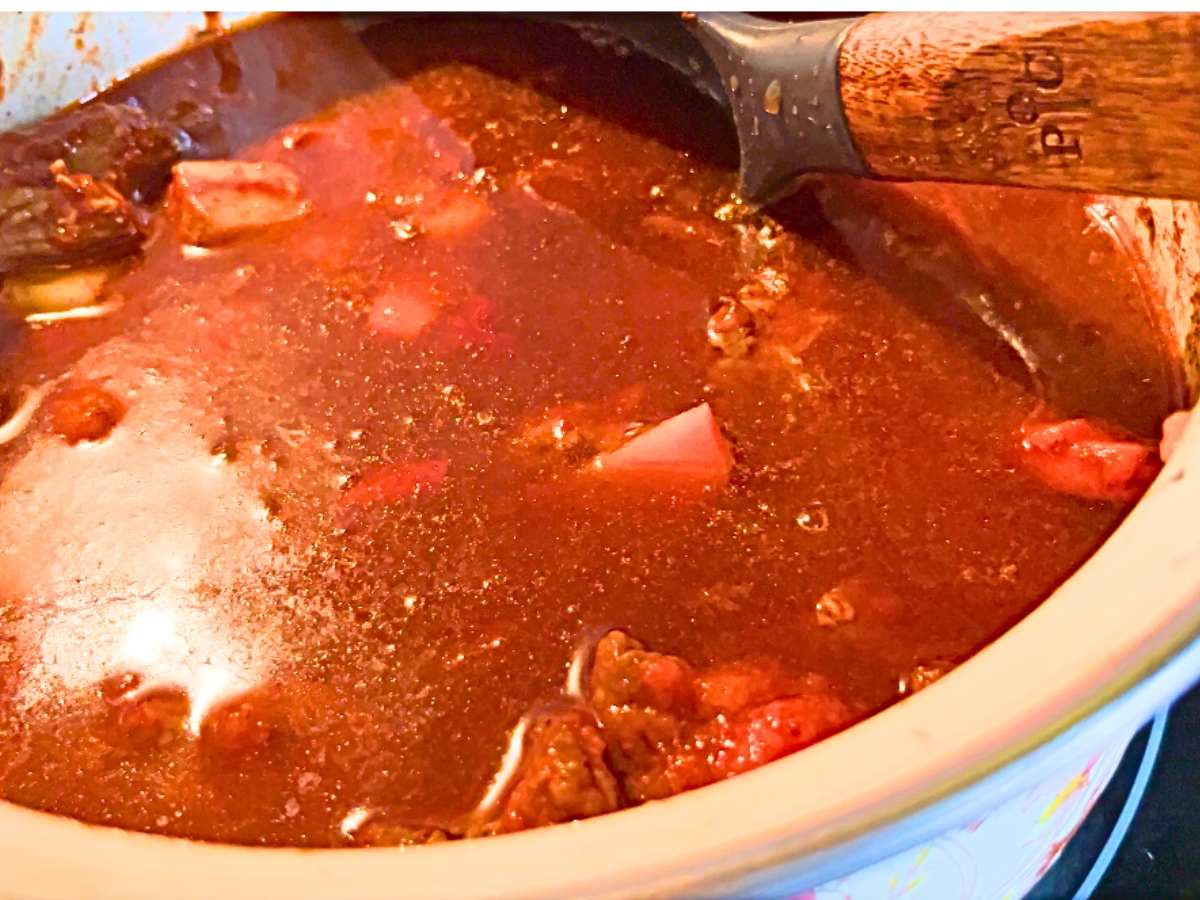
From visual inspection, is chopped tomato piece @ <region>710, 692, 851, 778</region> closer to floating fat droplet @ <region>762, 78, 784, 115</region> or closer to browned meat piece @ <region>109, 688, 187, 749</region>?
browned meat piece @ <region>109, 688, 187, 749</region>

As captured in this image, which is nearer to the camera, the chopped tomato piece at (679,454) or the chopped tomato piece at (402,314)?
the chopped tomato piece at (679,454)

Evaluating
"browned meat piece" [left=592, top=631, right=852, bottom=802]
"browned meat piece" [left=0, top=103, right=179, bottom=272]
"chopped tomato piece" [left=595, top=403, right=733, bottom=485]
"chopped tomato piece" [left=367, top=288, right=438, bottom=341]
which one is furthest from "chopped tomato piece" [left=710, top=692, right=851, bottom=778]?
"browned meat piece" [left=0, top=103, right=179, bottom=272]

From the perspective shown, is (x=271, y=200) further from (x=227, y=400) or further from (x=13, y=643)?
Answer: (x=13, y=643)

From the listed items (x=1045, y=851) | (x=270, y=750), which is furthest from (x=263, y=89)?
(x=1045, y=851)

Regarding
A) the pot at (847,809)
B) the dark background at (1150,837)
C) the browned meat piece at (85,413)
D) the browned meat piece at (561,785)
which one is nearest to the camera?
the pot at (847,809)

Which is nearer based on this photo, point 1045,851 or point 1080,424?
point 1045,851

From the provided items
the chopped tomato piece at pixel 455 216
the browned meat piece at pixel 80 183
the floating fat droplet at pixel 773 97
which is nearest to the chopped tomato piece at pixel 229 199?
the browned meat piece at pixel 80 183

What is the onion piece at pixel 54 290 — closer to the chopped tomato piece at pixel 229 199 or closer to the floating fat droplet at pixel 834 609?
the chopped tomato piece at pixel 229 199
